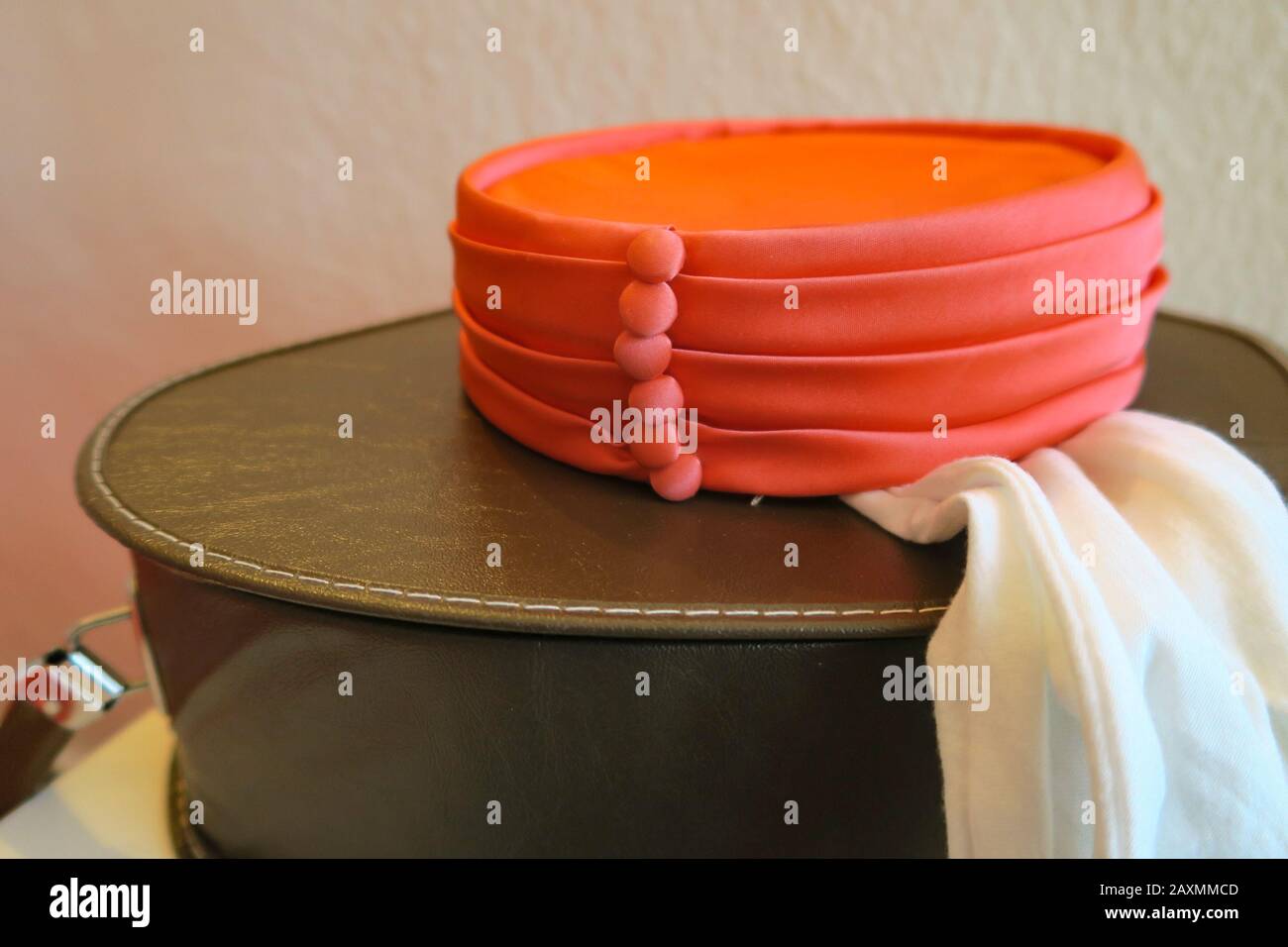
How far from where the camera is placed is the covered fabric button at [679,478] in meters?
0.58

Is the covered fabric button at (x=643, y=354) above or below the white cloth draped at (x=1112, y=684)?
above

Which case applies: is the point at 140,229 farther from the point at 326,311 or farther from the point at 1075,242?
the point at 1075,242

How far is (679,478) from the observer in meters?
0.58

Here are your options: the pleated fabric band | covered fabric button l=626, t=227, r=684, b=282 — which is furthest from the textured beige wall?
covered fabric button l=626, t=227, r=684, b=282

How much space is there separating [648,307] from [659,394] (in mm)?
48

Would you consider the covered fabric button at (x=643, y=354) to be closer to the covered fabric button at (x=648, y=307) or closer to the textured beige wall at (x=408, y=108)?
the covered fabric button at (x=648, y=307)

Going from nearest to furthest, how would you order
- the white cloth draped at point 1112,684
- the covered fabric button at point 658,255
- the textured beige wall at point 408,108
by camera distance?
the white cloth draped at point 1112,684 → the covered fabric button at point 658,255 → the textured beige wall at point 408,108

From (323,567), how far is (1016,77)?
891 mm

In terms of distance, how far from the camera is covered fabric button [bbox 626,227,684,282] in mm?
532

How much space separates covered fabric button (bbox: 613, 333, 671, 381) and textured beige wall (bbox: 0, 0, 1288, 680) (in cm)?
64

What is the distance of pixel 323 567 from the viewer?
54 cm

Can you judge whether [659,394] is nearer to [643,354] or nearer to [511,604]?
[643,354]

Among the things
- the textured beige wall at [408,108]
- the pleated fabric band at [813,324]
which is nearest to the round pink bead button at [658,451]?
the pleated fabric band at [813,324]
